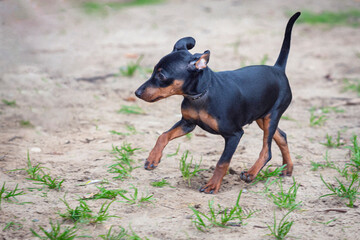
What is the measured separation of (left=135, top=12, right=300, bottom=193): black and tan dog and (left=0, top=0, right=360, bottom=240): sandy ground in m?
0.36

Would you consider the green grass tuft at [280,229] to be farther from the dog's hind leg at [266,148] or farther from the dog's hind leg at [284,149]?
the dog's hind leg at [284,149]

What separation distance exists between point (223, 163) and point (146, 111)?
2.35m

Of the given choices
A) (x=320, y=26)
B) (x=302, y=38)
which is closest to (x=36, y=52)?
(x=302, y=38)

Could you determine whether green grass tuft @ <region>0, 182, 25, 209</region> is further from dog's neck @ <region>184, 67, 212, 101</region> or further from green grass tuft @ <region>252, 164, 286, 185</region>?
green grass tuft @ <region>252, 164, 286, 185</region>

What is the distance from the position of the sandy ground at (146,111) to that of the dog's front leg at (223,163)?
8 cm

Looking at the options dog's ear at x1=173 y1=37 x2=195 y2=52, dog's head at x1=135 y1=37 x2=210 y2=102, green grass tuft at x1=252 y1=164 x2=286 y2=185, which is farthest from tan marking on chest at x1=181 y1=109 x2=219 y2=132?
green grass tuft at x1=252 y1=164 x2=286 y2=185

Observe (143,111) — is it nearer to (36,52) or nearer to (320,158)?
(320,158)

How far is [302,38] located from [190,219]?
22.6 feet

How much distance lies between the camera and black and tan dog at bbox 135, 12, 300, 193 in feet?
11.4

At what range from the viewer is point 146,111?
588 cm

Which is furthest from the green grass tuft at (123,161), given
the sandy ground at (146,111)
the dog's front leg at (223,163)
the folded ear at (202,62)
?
the folded ear at (202,62)

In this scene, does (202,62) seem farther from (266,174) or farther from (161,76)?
(266,174)

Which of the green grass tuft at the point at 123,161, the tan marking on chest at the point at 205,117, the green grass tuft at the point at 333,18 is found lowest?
the green grass tuft at the point at 123,161

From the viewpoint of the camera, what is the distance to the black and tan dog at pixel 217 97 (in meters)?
3.48
